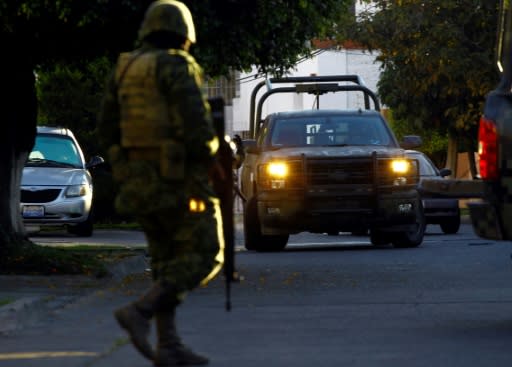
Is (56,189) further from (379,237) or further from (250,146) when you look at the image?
(379,237)

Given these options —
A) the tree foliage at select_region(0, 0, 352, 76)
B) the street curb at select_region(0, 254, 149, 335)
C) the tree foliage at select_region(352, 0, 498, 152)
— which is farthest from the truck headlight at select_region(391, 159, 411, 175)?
the tree foliage at select_region(352, 0, 498, 152)

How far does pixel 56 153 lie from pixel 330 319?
1643 centimetres

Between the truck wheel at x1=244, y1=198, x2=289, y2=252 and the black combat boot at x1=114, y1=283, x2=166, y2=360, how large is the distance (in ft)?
42.3

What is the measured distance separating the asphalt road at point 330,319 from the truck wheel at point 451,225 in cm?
912

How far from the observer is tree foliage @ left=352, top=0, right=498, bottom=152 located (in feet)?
132

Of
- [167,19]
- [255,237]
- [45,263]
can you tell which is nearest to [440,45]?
[255,237]

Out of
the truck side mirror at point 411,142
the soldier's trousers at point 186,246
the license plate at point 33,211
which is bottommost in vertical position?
the license plate at point 33,211

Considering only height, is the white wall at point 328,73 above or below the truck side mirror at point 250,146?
above

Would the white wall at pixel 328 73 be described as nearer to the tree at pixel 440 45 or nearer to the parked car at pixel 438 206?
the tree at pixel 440 45

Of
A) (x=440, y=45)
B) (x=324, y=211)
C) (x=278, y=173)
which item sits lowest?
(x=324, y=211)

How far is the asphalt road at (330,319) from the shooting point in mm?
9195

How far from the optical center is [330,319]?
1145 centimetres

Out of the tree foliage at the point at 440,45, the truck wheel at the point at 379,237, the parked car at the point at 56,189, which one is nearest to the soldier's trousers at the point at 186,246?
the truck wheel at the point at 379,237

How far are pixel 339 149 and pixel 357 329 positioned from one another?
10.2 meters
